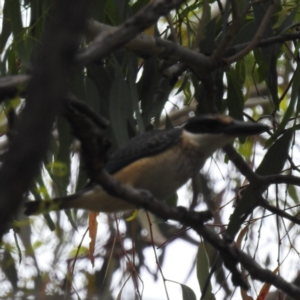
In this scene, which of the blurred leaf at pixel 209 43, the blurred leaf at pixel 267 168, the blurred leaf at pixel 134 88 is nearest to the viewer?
the blurred leaf at pixel 134 88

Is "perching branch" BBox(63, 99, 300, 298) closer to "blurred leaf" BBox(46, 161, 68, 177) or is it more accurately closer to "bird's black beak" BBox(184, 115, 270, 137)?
"blurred leaf" BBox(46, 161, 68, 177)

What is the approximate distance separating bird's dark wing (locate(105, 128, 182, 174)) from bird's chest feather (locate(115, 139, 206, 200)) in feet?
0.07

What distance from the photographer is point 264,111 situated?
5074 millimetres

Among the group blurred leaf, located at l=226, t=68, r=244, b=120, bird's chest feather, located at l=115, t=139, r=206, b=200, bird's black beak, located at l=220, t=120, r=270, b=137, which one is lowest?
bird's chest feather, located at l=115, t=139, r=206, b=200

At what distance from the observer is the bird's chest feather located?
2.28m

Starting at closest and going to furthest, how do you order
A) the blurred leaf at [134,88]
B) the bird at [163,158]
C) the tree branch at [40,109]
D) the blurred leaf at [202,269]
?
the tree branch at [40,109] → the bird at [163,158] → the blurred leaf at [134,88] → the blurred leaf at [202,269]

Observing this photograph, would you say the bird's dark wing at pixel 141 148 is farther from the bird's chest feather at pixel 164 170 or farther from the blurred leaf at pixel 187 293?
the blurred leaf at pixel 187 293

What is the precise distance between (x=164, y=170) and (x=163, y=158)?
0.16 ft

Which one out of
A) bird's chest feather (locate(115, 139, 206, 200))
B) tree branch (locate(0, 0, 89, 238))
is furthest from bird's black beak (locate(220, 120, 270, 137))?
tree branch (locate(0, 0, 89, 238))

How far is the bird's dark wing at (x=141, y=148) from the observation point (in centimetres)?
232

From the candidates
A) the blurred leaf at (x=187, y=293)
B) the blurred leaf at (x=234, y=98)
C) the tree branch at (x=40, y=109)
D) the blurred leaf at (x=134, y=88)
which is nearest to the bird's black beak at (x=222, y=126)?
the blurred leaf at (x=134, y=88)

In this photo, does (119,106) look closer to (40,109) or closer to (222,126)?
(222,126)

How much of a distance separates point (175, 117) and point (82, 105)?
3612mm

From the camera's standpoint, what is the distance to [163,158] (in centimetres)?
232
